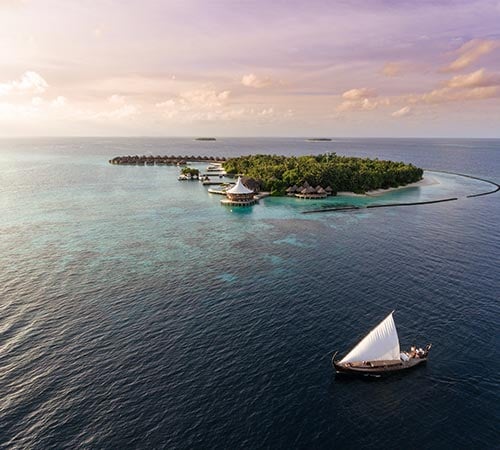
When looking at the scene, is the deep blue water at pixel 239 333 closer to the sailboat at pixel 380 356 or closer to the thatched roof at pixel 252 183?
the sailboat at pixel 380 356

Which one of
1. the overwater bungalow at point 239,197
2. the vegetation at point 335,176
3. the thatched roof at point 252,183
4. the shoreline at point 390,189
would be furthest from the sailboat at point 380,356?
the thatched roof at point 252,183

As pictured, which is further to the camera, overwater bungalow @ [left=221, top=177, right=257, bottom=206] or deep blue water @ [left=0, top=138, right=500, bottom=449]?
overwater bungalow @ [left=221, top=177, right=257, bottom=206]

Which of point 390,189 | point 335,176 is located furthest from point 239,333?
point 390,189

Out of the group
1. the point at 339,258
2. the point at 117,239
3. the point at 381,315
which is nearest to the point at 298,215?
the point at 339,258

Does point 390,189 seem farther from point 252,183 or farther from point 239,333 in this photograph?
point 239,333

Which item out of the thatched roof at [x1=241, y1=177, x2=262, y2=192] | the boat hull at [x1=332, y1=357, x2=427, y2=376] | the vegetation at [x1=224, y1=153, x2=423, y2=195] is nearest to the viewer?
the boat hull at [x1=332, y1=357, x2=427, y2=376]

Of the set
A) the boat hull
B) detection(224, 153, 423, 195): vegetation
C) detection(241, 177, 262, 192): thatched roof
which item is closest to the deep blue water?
the boat hull

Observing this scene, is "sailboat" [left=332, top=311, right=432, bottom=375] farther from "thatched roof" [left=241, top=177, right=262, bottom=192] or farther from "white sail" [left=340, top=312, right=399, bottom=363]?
"thatched roof" [left=241, top=177, right=262, bottom=192]
